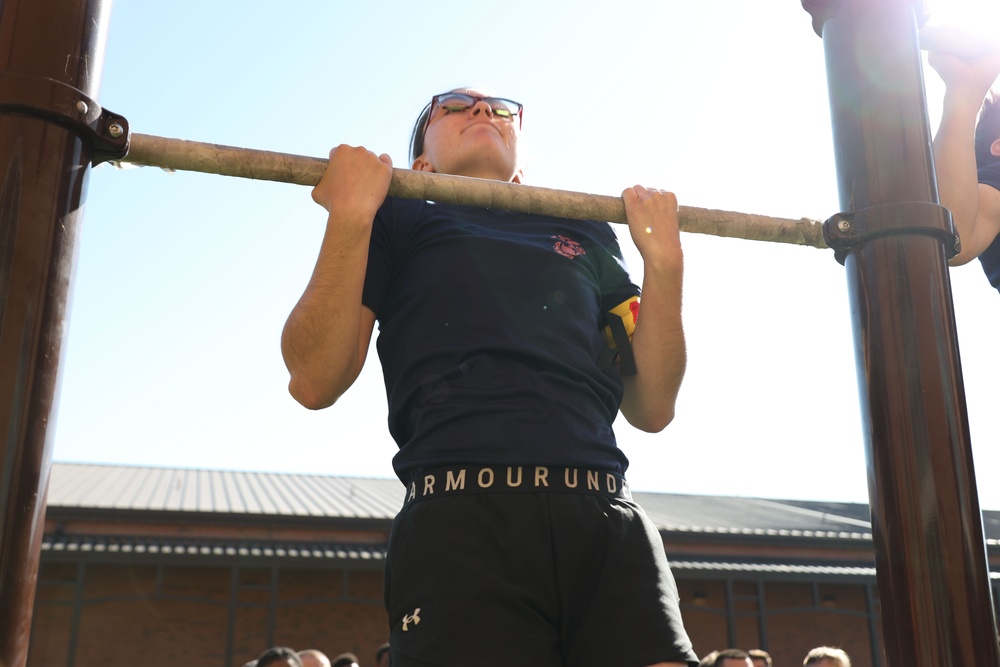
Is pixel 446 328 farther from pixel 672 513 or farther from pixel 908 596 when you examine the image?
pixel 672 513

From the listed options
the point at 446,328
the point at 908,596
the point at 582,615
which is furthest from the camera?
the point at 446,328

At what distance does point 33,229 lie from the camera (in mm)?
1022

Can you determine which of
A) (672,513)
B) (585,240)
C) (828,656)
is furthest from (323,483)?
(585,240)

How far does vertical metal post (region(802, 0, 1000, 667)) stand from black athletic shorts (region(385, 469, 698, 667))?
325mm

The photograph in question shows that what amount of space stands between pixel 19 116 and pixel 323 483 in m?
17.1

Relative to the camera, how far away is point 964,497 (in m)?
1.20

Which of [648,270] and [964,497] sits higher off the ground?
[648,270]

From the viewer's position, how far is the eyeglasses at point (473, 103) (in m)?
1.95

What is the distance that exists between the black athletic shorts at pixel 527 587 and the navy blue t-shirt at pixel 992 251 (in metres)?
0.93

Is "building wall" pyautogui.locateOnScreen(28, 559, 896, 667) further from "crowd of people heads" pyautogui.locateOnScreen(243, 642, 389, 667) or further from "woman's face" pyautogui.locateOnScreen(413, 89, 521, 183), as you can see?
"woman's face" pyautogui.locateOnScreen(413, 89, 521, 183)

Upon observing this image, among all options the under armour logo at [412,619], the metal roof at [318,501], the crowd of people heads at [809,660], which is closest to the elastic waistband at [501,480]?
the under armour logo at [412,619]

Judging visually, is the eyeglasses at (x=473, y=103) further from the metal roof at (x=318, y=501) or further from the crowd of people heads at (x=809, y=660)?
the metal roof at (x=318, y=501)

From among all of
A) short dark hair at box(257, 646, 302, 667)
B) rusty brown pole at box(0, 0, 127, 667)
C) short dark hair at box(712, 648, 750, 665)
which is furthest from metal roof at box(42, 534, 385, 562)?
rusty brown pole at box(0, 0, 127, 667)

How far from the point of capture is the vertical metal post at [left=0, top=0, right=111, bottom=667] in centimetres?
96
